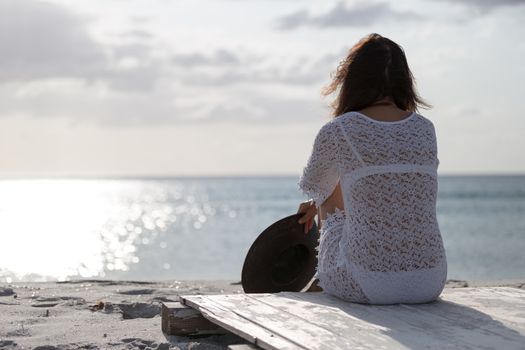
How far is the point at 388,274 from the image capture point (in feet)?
15.0

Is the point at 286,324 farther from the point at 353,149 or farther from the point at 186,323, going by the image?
the point at 353,149

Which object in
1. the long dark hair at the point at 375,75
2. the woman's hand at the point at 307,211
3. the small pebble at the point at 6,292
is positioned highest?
the long dark hair at the point at 375,75

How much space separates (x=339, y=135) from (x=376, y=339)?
1293mm

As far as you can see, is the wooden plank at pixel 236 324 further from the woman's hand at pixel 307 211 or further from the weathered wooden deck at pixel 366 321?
the woman's hand at pixel 307 211

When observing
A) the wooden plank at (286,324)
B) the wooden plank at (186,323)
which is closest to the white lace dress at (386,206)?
the wooden plank at (286,324)

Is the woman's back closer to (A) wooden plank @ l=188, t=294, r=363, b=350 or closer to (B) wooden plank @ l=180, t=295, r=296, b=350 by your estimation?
(A) wooden plank @ l=188, t=294, r=363, b=350

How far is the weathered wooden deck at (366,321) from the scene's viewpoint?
3.69 m

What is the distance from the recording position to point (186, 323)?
4781 millimetres

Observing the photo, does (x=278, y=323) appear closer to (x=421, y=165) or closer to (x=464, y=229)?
(x=421, y=165)

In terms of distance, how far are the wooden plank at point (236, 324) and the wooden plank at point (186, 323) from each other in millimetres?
62

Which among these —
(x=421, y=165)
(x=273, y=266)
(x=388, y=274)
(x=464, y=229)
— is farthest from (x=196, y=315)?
(x=464, y=229)

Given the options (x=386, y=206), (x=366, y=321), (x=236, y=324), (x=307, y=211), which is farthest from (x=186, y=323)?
(x=386, y=206)

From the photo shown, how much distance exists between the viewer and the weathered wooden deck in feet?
12.1

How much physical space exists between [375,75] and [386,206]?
2.38ft
